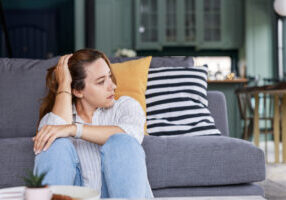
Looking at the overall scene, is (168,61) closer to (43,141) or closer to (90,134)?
(90,134)

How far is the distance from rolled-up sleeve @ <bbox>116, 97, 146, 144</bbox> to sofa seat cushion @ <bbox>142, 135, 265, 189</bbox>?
0.80ft

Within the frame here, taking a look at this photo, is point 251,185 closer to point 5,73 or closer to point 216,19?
point 5,73

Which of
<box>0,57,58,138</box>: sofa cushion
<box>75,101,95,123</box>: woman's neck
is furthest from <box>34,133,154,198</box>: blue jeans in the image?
<box>0,57,58,138</box>: sofa cushion

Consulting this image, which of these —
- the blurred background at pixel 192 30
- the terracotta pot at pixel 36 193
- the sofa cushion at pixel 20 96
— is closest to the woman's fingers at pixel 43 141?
the terracotta pot at pixel 36 193

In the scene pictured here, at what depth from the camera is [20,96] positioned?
7.50 ft

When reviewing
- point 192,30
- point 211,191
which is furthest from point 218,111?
point 192,30

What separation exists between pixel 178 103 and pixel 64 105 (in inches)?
26.1

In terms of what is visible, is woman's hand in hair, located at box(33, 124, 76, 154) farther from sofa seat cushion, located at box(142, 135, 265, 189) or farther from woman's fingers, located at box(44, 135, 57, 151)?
sofa seat cushion, located at box(142, 135, 265, 189)

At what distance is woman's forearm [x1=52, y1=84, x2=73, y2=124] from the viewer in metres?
1.68

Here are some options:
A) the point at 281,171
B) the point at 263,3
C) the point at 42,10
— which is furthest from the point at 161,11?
the point at 281,171

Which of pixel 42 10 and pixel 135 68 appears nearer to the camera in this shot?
pixel 135 68

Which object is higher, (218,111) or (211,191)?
(218,111)

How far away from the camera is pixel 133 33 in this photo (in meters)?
7.79

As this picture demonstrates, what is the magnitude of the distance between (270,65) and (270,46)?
321mm
